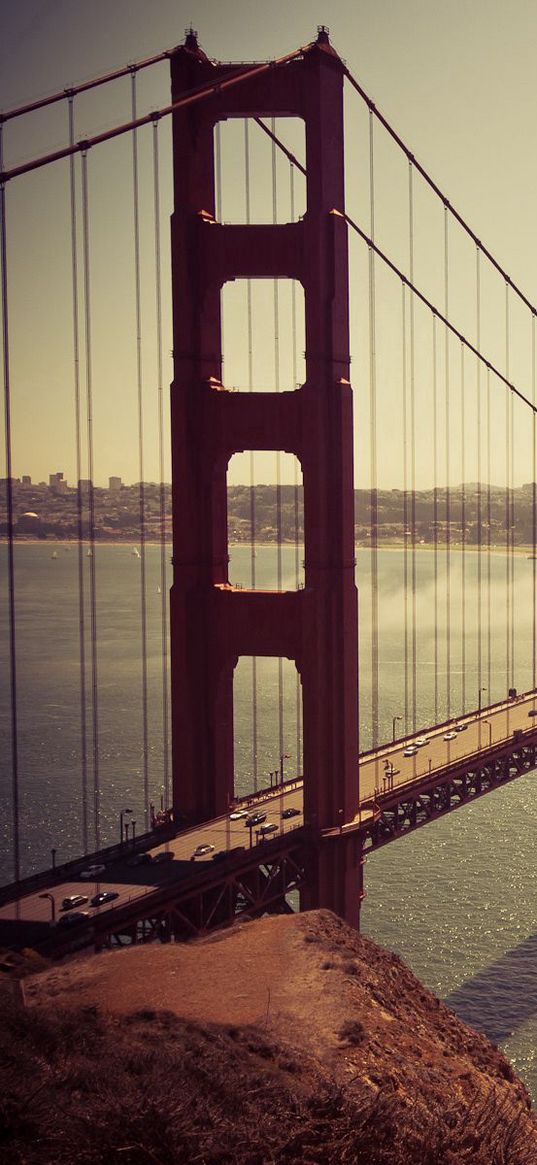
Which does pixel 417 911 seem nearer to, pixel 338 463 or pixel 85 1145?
pixel 338 463

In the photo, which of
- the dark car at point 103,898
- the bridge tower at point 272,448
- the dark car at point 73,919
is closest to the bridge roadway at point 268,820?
the dark car at point 103,898

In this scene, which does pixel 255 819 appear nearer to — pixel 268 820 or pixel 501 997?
pixel 268 820

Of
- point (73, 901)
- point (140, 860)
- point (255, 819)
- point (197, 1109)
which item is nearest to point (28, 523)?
point (255, 819)

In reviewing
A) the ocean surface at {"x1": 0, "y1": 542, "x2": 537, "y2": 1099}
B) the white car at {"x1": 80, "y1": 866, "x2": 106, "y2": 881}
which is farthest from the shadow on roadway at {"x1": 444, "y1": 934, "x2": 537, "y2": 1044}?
the white car at {"x1": 80, "y1": 866, "x2": 106, "y2": 881}

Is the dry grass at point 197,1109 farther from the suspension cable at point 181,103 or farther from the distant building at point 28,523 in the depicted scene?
the distant building at point 28,523

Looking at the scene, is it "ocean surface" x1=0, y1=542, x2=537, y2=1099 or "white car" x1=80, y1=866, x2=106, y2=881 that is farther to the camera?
"ocean surface" x1=0, y1=542, x2=537, y2=1099

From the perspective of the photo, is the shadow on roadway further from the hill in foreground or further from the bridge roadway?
the hill in foreground
